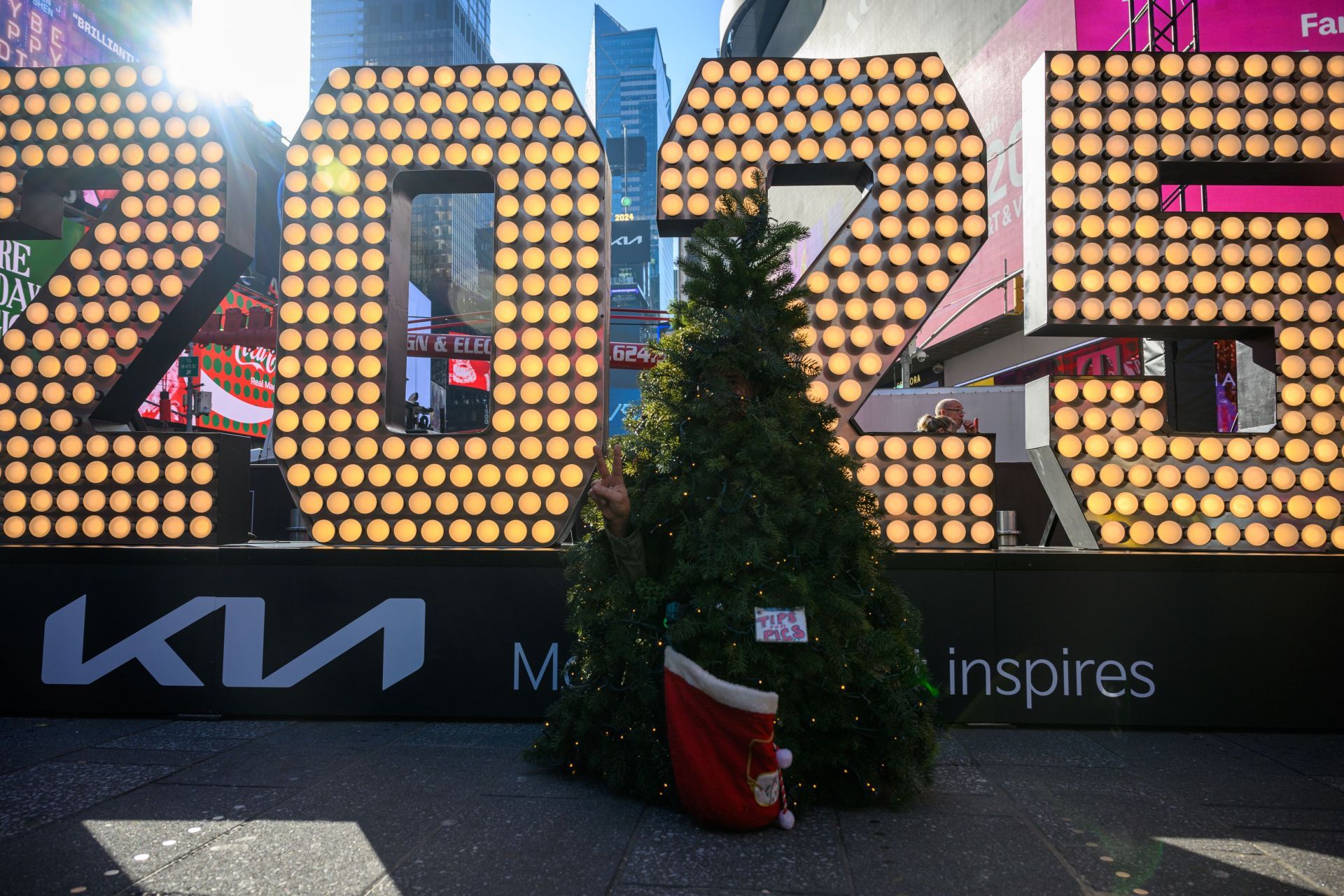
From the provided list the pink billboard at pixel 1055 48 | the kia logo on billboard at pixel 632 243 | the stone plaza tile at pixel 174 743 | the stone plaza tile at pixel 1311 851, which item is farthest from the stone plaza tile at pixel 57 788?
the kia logo on billboard at pixel 632 243

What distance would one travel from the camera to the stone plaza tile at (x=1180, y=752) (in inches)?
184

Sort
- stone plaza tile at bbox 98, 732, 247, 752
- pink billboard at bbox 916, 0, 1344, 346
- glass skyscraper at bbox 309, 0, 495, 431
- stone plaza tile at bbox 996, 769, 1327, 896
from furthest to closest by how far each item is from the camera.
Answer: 1. glass skyscraper at bbox 309, 0, 495, 431
2. pink billboard at bbox 916, 0, 1344, 346
3. stone plaza tile at bbox 98, 732, 247, 752
4. stone plaza tile at bbox 996, 769, 1327, 896

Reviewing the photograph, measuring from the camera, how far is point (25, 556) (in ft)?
19.0

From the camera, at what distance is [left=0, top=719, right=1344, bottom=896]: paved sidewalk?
312cm

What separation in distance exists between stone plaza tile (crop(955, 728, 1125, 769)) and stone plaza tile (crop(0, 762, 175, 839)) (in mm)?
4659

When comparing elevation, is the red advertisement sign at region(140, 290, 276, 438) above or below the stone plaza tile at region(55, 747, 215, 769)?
above

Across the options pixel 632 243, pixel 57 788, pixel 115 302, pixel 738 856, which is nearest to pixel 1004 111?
pixel 115 302

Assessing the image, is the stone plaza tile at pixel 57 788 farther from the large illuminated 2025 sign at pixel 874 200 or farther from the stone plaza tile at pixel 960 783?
the large illuminated 2025 sign at pixel 874 200

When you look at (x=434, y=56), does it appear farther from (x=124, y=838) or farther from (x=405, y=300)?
(x=124, y=838)

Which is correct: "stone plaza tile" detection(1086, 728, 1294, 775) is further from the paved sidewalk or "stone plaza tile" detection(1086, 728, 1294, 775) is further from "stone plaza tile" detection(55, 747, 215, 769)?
"stone plaza tile" detection(55, 747, 215, 769)

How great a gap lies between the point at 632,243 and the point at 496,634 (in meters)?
113

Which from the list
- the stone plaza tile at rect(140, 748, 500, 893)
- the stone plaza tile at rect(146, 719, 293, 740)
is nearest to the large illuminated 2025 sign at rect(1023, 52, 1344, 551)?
the stone plaza tile at rect(140, 748, 500, 893)

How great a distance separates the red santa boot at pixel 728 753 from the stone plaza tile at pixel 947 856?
1.47 feet

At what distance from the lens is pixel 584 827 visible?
3686 mm
